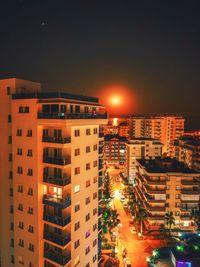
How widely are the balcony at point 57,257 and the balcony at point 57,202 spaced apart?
6.16 meters

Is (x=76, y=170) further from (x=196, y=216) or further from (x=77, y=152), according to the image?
(x=196, y=216)

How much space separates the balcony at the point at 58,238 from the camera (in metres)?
26.3

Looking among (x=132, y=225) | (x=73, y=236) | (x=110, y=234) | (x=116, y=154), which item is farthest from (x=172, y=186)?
(x=116, y=154)

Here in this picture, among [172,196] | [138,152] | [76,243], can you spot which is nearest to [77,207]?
[76,243]

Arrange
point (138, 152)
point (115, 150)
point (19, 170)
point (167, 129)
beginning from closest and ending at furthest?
point (19, 170)
point (138, 152)
point (115, 150)
point (167, 129)

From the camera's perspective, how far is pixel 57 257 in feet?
87.6

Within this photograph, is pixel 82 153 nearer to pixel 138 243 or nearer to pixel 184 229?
pixel 138 243

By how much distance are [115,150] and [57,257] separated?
10910 centimetres

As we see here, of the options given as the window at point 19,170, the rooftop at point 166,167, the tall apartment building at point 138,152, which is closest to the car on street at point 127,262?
the rooftop at point 166,167

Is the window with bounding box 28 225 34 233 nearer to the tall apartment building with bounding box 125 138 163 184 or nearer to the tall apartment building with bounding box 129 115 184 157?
the tall apartment building with bounding box 125 138 163 184

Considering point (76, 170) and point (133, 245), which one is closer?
point (76, 170)

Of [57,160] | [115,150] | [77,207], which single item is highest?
[57,160]

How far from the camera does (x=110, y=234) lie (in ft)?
173

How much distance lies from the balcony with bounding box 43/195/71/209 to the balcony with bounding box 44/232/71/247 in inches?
152
